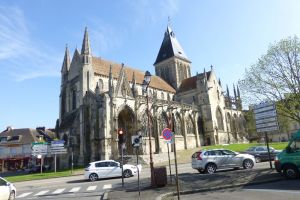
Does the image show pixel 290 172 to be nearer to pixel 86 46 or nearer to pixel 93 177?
pixel 93 177

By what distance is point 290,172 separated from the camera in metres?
12.8

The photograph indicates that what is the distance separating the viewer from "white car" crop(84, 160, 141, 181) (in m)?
20.4

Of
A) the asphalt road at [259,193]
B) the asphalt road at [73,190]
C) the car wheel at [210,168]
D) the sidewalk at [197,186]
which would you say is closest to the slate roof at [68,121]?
the asphalt road at [73,190]

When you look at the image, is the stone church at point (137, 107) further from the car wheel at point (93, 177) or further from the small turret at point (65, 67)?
the car wheel at point (93, 177)

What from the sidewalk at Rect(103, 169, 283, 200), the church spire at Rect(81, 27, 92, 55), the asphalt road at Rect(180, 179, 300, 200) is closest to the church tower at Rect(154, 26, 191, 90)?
the church spire at Rect(81, 27, 92, 55)

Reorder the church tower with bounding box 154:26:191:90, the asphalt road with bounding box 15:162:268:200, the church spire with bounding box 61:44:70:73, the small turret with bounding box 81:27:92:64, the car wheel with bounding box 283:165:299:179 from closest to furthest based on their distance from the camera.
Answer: the car wheel with bounding box 283:165:299:179
the asphalt road with bounding box 15:162:268:200
the small turret with bounding box 81:27:92:64
the church spire with bounding box 61:44:70:73
the church tower with bounding box 154:26:191:90

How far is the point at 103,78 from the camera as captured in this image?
43.4 metres

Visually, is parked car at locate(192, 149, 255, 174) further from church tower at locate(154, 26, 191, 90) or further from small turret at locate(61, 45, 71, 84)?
church tower at locate(154, 26, 191, 90)

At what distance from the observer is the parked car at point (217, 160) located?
58.1ft

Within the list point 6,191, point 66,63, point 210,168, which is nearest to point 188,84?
point 66,63

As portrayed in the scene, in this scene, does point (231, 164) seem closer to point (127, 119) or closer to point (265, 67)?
point (265, 67)

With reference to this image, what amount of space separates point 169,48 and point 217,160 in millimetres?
50324

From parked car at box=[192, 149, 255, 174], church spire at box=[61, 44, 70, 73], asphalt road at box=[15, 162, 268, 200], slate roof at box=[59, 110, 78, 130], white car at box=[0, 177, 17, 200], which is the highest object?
church spire at box=[61, 44, 70, 73]

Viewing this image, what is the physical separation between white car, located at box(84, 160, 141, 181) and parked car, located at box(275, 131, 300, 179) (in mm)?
11172
